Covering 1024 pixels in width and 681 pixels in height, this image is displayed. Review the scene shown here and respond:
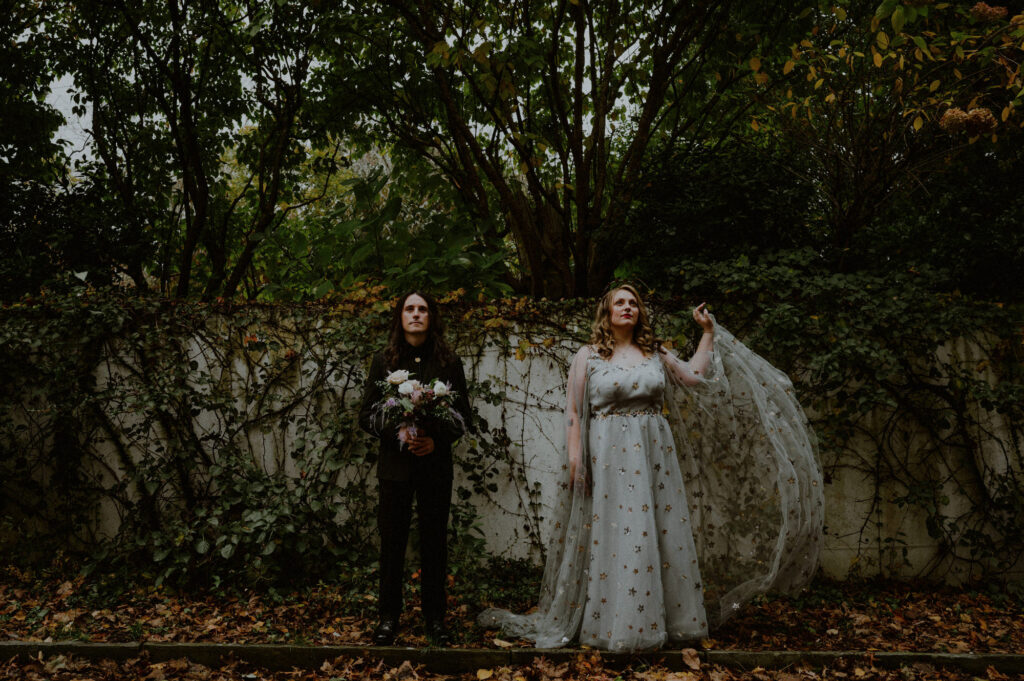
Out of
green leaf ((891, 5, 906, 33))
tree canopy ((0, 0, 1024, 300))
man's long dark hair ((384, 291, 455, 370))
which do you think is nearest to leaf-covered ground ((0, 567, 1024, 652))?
man's long dark hair ((384, 291, 455, 370))

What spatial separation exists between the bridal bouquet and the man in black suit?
58mm

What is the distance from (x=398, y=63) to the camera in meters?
7.80

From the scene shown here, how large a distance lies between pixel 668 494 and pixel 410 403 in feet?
4.94

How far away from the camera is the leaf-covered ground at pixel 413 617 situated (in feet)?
12.2

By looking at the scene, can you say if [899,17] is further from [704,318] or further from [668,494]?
[668,494]

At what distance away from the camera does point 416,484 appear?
3.65m

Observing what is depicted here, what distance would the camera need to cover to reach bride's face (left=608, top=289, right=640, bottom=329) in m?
3.74

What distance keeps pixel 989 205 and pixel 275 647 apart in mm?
6338

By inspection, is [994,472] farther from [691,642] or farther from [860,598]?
[691,642]

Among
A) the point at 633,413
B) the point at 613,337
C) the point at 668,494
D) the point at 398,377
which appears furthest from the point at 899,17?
the point at 398,377

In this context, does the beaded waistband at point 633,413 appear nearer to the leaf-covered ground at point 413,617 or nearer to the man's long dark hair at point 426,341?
the man's long dark hair at point 426,341

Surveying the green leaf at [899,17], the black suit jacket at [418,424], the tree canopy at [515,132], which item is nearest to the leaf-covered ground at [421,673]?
the black suit jacket at [418,424]

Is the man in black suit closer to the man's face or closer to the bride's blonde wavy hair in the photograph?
the man's face

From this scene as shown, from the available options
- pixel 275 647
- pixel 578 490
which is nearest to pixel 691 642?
pixel 578 490
